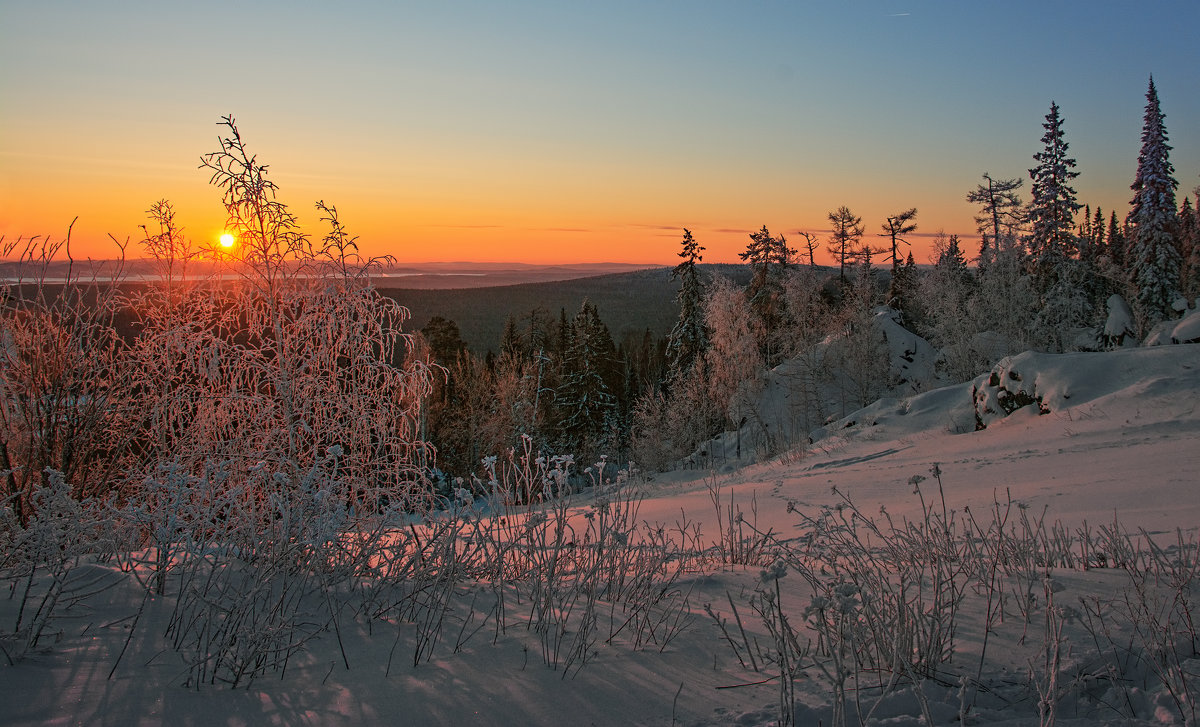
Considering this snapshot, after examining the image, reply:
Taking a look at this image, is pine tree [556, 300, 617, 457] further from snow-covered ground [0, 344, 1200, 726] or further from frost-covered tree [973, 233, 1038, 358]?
snow-covered ground [0, 344, 1200, 726]

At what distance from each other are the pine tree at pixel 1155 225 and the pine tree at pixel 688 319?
23.1m

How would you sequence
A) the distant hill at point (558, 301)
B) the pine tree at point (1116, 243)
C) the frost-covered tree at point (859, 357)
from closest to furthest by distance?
the frost-covered tree at point (859, 357), the pine tree at point (1116, 243), the distant hill at point (558, 301)

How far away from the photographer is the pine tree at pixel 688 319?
4044 cm

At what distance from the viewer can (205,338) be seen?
6.56m

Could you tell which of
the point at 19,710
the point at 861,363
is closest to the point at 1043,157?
the point at 861,363

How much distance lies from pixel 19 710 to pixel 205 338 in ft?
15.0

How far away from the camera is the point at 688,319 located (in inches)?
1641

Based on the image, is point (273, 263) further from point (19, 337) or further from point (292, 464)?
point (19, 337)

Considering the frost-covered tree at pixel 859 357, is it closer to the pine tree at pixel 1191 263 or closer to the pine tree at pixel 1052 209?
the pine tree at pixel 1052 209

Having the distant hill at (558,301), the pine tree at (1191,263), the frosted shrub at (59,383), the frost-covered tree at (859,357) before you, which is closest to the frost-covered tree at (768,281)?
the frost-covered tree at (859,357)

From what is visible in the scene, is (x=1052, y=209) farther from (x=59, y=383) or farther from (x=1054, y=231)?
(x=59, y=383)

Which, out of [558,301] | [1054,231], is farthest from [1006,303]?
[558,301]

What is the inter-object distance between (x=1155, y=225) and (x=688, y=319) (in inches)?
1004

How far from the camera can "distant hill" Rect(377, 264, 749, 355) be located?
121m
